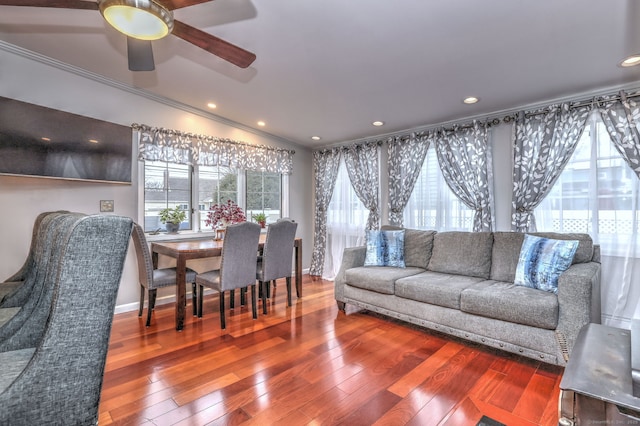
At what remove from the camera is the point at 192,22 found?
2242 millimetres

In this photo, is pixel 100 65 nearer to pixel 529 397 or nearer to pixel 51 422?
pixel 51 422

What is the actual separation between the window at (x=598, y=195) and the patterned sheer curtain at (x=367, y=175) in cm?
219

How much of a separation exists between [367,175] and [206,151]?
2.42m

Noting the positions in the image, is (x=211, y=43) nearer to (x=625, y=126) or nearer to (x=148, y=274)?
(x=148, y=274)

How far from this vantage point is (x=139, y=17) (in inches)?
63.1

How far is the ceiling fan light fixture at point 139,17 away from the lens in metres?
1.50

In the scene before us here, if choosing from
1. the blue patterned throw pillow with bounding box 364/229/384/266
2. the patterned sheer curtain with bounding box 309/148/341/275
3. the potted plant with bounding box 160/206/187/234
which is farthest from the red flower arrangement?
the patterned sheer curtain with bounding box 309/148/341/275

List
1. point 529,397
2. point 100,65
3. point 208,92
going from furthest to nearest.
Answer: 1. point 208,92
2. point 100,65
3. point 529,397

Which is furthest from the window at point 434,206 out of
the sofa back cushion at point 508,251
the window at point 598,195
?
the window at point 598,195

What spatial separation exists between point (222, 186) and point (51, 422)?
372cm

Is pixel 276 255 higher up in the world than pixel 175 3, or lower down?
lower down

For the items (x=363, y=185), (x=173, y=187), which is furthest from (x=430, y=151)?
(x=173, y=187)

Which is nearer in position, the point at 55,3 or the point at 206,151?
the point at 55,3

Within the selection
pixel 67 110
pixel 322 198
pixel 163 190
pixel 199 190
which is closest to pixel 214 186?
pixel 199 190
